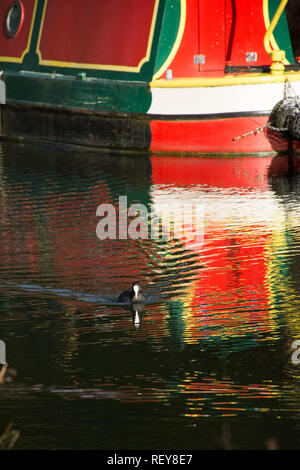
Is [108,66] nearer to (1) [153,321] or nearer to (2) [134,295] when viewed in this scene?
(2) [134,295]

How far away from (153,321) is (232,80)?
858cm

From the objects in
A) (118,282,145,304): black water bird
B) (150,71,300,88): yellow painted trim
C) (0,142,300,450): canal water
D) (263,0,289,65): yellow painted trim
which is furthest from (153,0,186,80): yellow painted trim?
(118,282,145,304): black water bird

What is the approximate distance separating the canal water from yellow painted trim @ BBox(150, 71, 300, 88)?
2.06m

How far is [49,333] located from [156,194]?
21.3 feet

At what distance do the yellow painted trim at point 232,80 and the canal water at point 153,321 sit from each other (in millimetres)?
2064

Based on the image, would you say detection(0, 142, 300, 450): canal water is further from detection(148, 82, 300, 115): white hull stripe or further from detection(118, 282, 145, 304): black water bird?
detection(148, 82, 300, 115): white hull stripe

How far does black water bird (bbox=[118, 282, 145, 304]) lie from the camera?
33.0 ft

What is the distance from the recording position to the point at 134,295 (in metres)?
10.1

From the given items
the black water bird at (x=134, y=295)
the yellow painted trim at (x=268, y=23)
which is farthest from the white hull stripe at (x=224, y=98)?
the black water bird at (x=134, y=295)

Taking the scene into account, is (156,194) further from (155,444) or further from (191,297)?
(155,444)

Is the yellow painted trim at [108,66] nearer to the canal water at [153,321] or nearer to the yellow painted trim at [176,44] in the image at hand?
the yellow painted trim at [176,44]

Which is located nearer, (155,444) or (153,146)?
(155,444)

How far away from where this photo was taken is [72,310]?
1009cm

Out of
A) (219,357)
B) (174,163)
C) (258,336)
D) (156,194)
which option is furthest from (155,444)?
(174,163)
